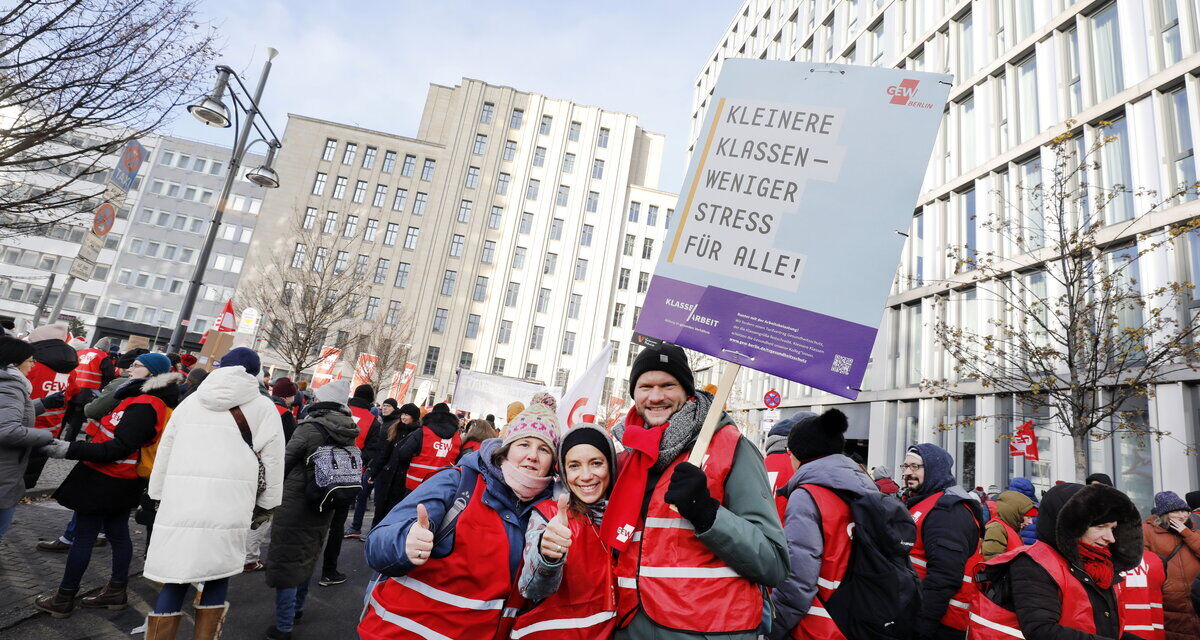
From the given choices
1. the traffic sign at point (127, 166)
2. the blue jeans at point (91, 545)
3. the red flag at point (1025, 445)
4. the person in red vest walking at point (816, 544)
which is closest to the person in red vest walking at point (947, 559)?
the person in red vest walking at point (816, 544)

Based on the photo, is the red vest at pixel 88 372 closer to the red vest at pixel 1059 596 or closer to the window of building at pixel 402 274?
the red vest at pixel 1059 596

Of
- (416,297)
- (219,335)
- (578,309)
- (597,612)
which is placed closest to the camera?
(597,612)

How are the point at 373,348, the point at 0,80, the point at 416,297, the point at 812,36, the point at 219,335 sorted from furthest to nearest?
the point at 416,297 → the point at 373,348 → the point at 812,36 → the point at 219,335 → the point at 0,80

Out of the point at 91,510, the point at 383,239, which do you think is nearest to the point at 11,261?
the point at 383,239

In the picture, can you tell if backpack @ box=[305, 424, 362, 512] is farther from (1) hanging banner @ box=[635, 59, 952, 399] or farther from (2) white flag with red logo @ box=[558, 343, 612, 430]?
(1) hanging banner @ box=[635, 59, 952, 399]

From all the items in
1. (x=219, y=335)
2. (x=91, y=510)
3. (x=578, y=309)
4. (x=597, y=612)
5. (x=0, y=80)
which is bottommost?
(x=91, y=510)

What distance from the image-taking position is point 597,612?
223 centimetres

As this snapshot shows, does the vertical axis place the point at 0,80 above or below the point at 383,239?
below

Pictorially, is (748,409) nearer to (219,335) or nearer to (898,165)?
(219,335)

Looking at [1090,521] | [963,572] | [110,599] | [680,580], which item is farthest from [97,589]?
[1090,521]

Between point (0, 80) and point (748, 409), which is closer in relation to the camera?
point (0, 80)

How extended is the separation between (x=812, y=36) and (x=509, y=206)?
31.4 meters

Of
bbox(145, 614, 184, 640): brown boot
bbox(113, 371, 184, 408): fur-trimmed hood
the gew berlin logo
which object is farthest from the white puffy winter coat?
the gew berlin logo

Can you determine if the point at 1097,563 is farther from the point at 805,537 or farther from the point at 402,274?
the point at 402,274
